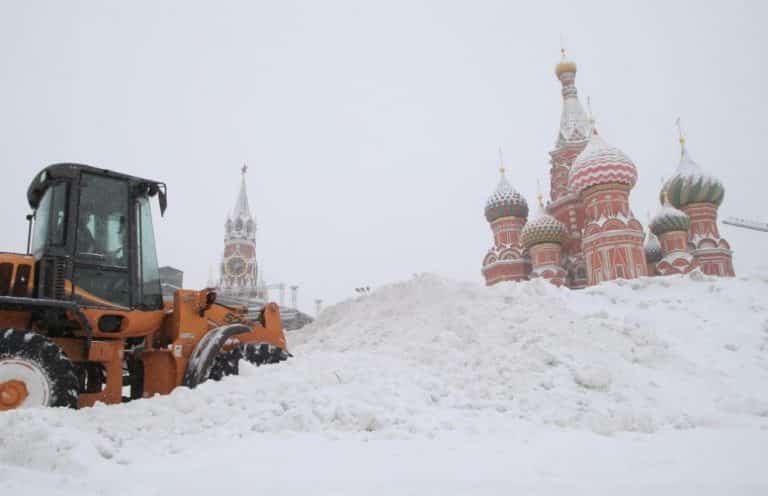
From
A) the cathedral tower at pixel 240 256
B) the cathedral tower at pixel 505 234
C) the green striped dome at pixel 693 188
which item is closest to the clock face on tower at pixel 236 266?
the cathedral tower at pixel 240 256

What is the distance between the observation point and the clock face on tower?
71.5 meters

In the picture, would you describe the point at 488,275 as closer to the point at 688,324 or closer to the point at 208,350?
the point at 688,324

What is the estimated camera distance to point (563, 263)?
3238cm

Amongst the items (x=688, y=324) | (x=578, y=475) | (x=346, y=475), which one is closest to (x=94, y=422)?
(x=346, y=475)

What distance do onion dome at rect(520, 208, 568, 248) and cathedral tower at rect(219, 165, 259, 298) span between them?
47474 mm

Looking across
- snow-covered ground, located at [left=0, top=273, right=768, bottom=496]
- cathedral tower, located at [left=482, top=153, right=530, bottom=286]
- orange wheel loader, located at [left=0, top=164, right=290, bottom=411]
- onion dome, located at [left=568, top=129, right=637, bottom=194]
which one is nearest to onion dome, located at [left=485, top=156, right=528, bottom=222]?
cathedral tower, located at [left=482, top=153, right=530, bottom=286]

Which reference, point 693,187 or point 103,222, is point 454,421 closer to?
point 103,222

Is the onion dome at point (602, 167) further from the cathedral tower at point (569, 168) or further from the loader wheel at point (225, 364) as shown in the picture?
the loader wheel at point (225, 364)

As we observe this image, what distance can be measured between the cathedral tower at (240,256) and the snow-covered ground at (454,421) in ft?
208

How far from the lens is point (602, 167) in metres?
28.4

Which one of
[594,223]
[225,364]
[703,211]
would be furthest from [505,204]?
[225,364]

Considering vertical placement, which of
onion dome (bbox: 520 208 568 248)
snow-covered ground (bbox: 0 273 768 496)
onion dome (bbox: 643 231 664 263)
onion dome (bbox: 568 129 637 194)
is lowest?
snow-covered ground (bbox: 0 273 768 496)

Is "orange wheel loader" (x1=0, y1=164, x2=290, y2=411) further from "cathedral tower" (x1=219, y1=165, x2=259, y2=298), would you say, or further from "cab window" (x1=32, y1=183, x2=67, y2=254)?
"cathedral tower" (x1=219, y1=165, x2=259, y2=298)

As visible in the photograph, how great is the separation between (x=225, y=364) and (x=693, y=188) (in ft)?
114
